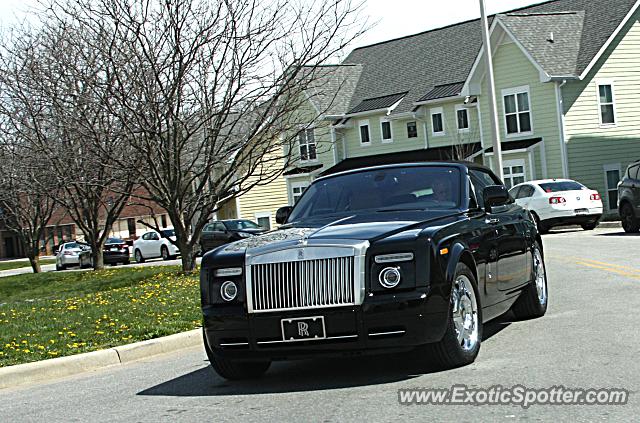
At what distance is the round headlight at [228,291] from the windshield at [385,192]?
167cm

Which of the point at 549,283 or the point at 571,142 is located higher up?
the point at 571,142

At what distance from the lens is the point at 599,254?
62.8 ft

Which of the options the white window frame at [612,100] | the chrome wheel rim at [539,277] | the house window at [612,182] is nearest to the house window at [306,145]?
the chrome wheel rim at [539,277]

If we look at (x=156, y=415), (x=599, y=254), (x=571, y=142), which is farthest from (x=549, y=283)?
(x=571, y=142)

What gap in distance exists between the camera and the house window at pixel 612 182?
4050 cm

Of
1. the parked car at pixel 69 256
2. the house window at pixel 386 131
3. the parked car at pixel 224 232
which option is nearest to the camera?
the parked car at pixel 224 232

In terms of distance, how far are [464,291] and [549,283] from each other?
6685 mm

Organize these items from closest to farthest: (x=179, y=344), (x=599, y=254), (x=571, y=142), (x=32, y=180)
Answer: (x=179, y=344) → (x=599, y=254) → (x=32, y=180) → (x=571, y=142)

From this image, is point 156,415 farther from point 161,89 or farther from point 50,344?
point 161,89

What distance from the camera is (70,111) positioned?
866 inches

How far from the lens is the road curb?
995cm

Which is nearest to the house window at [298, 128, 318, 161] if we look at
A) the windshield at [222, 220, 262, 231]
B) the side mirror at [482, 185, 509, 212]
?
the windshield at [222, 220, 262, 231]

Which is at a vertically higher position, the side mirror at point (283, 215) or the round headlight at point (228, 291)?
the side mirror at point (283, 215)

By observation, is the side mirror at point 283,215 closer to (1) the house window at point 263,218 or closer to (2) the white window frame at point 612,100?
(2) the white window frame at point 612,100
